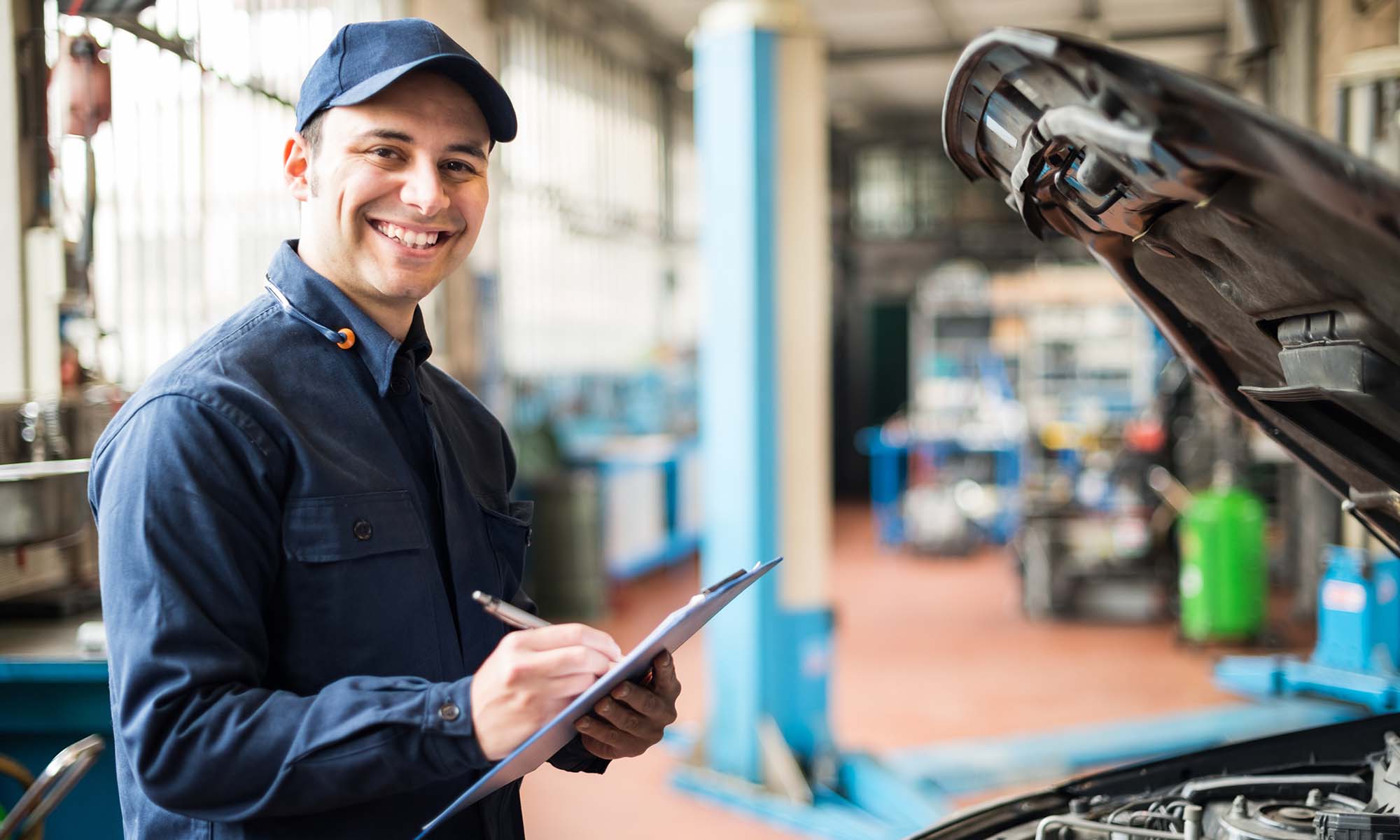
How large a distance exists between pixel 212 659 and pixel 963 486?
30.5 ft

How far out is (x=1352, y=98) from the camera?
12.9 ft

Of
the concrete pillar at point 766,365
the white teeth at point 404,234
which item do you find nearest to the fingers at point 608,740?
the white teeth at point 404,234

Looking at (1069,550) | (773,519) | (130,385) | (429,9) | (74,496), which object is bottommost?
(1069,550)

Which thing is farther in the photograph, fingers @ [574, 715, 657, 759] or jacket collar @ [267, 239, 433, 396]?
jacket collar @ [267, 239, 433, 396]

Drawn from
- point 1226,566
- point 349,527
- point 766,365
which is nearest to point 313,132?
point 349,527

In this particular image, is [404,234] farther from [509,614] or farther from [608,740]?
[608,740]

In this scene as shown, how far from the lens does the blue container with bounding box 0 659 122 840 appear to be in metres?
2.35

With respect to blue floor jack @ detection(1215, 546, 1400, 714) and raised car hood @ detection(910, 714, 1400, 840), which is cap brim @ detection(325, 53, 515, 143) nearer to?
raised car hood @ detection(910, 714, 1400, 840)

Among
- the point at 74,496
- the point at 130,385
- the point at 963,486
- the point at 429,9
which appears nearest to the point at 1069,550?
the point at 963,486

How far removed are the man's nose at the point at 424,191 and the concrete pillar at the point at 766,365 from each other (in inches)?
114

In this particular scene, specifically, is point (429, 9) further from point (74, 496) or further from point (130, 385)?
point (74, 496)

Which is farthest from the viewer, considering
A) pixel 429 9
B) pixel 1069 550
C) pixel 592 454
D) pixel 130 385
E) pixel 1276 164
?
pixel 592 454

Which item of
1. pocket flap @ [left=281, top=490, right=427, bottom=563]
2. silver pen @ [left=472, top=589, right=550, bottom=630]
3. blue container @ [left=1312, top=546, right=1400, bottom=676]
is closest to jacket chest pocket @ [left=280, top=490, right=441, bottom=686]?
pocket flap @ [left=281, top=490, right=427, bottom=563]

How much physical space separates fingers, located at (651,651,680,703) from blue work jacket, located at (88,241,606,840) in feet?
0.69
